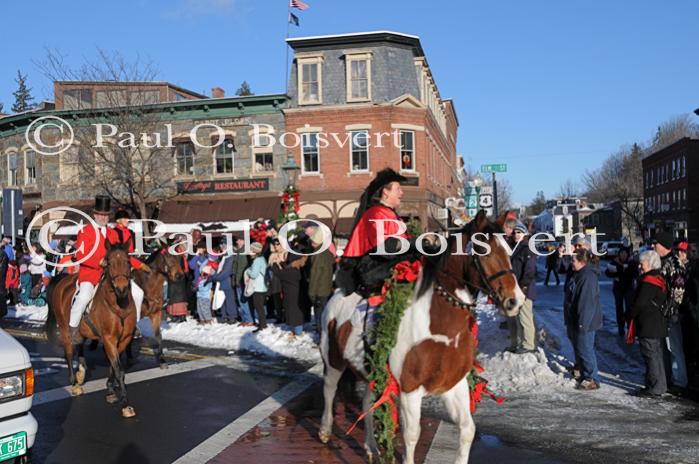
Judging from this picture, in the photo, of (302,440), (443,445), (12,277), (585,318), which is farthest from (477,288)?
(12,277)

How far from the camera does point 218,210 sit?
3170 cm

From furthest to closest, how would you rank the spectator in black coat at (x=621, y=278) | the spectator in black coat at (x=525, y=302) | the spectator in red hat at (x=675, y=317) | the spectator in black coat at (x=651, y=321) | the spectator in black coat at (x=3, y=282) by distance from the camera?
the spectator in black coat at (x=3, y=282) < the spectator in black coat at (x=621, y=278) < the spectator in black coat at (x=525, y=302) < the spectator in red hat at (x=675, y=317) < the spectator in black coat at (x=651, y=321)

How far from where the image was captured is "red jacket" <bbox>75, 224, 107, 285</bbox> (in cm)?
867

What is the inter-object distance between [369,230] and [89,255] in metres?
4.70

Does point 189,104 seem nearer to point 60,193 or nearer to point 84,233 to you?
point 60,193

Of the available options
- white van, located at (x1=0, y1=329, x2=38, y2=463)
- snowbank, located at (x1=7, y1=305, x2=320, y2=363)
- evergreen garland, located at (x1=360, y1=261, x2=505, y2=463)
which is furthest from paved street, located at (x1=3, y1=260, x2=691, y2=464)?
white van, located at (x1=0, y1=329, x2=38, y2=463)

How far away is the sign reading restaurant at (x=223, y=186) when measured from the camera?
3170cm

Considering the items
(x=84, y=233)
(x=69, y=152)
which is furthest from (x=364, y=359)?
(x=69, y=152)

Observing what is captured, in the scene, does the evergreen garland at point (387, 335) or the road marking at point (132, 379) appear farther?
the road marking at point (132, 379)

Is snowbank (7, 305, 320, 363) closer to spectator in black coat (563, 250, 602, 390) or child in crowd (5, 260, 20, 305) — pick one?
spectator in black coat (563, 250, 602, 390)

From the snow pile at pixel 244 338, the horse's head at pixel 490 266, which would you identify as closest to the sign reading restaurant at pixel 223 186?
the snow pile at pixel 244 338

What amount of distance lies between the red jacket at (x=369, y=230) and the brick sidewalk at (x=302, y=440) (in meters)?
2.09

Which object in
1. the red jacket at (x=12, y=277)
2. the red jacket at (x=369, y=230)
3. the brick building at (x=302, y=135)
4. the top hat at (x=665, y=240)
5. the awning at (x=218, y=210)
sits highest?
the brick building at (x=302, y=135)

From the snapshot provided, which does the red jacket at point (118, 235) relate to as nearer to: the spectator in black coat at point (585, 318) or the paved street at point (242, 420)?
the paved street at point (242, 420)
